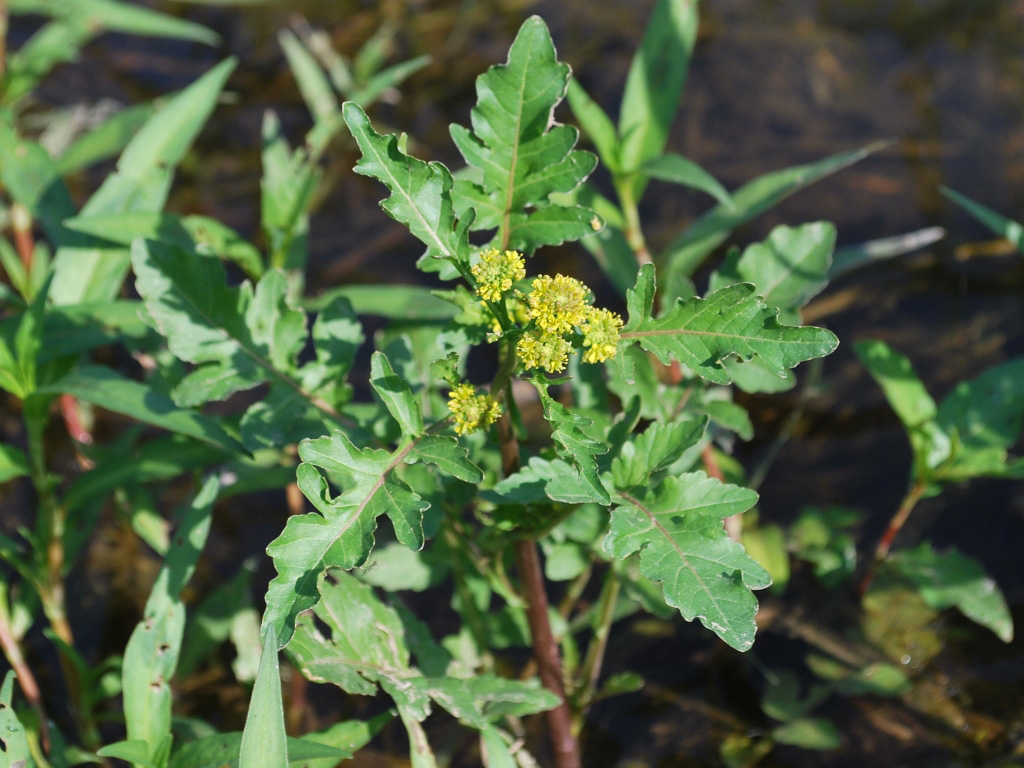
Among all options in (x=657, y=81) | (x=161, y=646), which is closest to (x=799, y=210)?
(x=657, y=81)

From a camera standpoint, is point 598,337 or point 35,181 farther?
point 35,181

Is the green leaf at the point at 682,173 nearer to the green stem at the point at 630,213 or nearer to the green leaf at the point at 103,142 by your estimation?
the green stem at the point at 630,213

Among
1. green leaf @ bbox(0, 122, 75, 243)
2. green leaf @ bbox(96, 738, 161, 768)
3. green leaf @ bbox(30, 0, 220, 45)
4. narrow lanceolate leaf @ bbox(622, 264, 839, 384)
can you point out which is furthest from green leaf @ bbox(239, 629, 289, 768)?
green leaf @ bbox(30, 0, 220, 45)

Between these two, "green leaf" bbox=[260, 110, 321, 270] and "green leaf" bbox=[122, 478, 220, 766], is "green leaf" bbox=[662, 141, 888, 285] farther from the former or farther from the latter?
"green leaf" bbox=[122, 478, 220, 766]

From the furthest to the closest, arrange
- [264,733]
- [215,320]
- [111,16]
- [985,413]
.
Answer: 1. [111,16]
2. [985,413]
3. [215,320]
4. [264,733]

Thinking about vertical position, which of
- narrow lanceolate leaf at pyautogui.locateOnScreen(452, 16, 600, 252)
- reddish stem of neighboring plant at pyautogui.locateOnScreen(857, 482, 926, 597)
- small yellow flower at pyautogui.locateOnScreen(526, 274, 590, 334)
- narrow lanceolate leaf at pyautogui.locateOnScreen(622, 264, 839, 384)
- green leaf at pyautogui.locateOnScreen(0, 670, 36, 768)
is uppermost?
narrow lanceolate leaf at pyautogui.locateOnScreen(452, 16, 600, 252)

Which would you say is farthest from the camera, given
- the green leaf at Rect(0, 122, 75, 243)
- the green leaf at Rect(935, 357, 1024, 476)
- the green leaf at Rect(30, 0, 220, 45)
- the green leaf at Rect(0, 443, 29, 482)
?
the green leaf at Rect(30, 0, 220, 45)

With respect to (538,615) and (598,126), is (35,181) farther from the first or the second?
(538,615)
